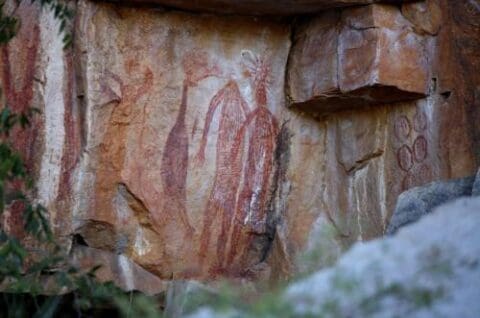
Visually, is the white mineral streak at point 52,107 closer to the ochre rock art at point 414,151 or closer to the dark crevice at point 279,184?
the dark crevice at point 279,184

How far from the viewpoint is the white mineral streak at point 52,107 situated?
7020 millimetres

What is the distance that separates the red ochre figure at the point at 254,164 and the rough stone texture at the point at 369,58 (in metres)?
0.47

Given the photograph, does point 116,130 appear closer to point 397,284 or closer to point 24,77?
point 24,77

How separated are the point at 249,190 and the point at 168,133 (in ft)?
2.65

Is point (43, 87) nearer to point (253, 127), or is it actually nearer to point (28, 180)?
point (253, 127)

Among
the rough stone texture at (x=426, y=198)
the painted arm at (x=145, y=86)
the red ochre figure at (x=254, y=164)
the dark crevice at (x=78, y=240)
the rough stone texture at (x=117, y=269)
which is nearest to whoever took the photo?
the rough stone texture at (x=426, y=198)

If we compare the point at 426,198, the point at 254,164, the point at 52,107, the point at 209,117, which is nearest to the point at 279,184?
the point at 254,164

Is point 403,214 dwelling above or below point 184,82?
below

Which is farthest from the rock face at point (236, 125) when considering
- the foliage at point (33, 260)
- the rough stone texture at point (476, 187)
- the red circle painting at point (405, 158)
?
the rough stone texture at point (476, 187)

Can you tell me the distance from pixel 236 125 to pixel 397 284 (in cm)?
468

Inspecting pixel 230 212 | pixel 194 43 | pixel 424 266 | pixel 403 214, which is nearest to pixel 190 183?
pixel 230 212

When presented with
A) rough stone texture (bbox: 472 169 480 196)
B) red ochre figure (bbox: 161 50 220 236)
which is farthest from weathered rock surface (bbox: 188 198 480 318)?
red ochre figure (bbox: 161 50 220 236)

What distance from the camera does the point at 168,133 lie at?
7.50 meters

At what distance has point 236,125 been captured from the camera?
775 centimetres
